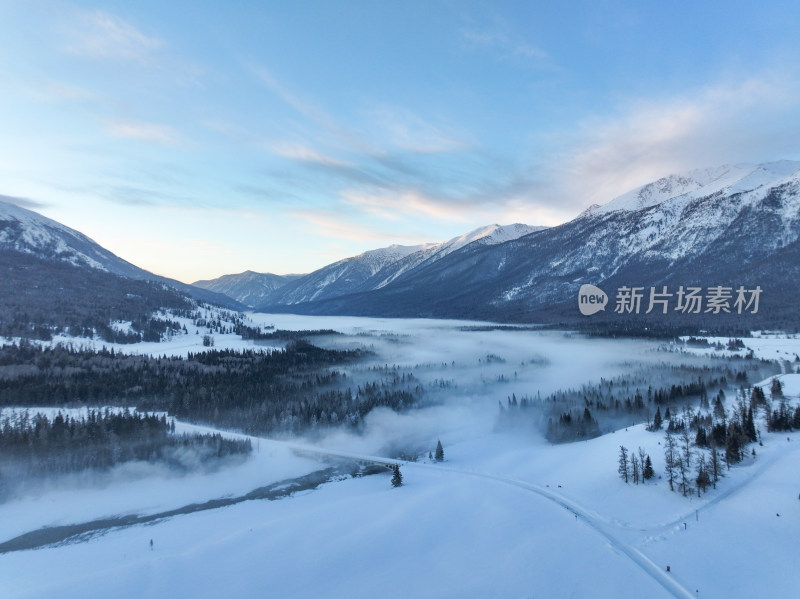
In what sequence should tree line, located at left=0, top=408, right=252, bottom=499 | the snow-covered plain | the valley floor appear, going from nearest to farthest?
the valley floor, the snow-covered plain, tree line, located at left=0, top=408, right=252, bottom=499


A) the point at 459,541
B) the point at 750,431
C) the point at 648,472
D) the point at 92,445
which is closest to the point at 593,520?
the point at 648,472

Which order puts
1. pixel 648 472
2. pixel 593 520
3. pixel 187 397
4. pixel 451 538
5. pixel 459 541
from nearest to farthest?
pixel 459 541 → pixel 451 538 → pixel 593 520 → pixel 648 472 → pixel 187 397

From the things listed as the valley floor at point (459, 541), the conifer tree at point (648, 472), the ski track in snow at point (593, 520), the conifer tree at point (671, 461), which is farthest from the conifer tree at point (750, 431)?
the ski track in snow at point (593, 520)

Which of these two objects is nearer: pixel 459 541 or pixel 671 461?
pixel 459 541

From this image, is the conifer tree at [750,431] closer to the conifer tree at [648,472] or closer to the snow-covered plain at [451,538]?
the snow-covered plain at [451,538]

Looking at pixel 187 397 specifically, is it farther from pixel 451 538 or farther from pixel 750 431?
pixel 750 431

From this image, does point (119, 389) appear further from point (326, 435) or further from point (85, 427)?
point (326, 435)

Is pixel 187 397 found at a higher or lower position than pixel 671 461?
lower

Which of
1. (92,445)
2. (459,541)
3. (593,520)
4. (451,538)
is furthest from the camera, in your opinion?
(92,445)

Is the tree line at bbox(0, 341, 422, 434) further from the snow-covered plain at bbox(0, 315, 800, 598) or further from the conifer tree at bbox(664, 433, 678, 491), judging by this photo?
the conifer tree at bbox(664, 433, 678, 491)

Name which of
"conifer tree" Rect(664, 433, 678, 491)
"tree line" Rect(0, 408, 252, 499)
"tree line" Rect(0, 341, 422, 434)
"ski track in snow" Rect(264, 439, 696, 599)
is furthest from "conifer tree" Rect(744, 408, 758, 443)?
"tree line" Rect(0, 408, 252, 499)
